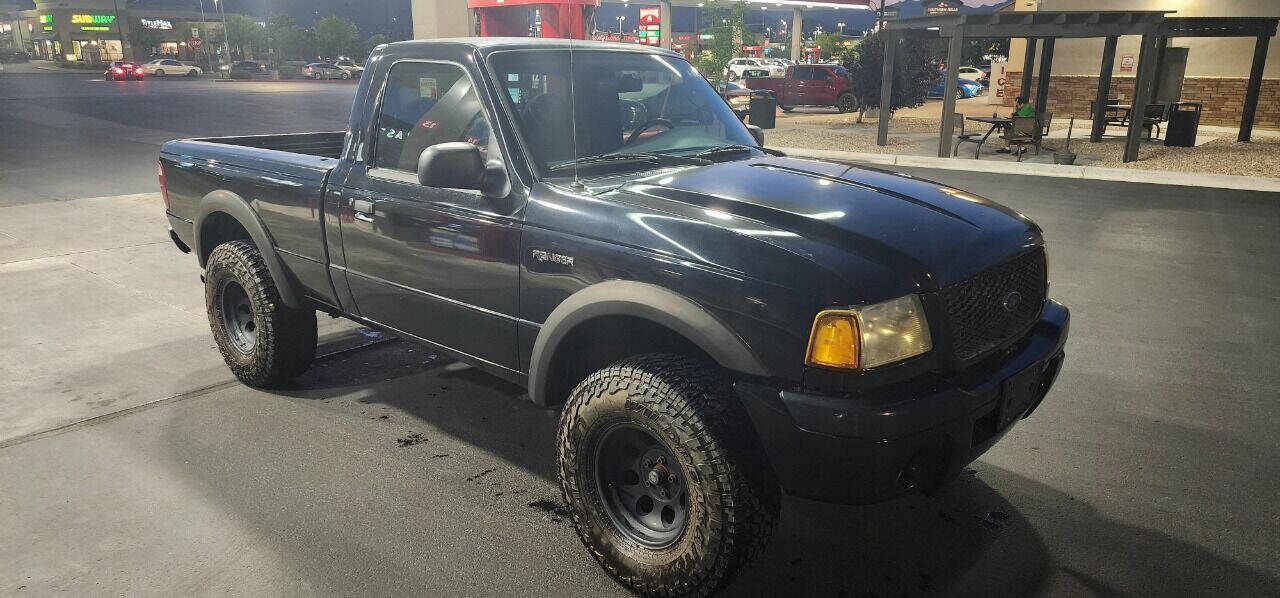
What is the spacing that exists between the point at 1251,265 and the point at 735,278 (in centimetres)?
758

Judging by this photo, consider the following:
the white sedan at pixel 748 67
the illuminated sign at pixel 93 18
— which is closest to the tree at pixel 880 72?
the white sedan at pixel 748 67

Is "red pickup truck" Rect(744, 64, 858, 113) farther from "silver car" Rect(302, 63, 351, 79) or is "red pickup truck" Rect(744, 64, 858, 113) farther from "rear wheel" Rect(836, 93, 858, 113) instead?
"silver car" Rect(302, 63, 351, 79)

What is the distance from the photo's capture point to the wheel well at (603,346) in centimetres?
297

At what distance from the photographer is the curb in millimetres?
13047

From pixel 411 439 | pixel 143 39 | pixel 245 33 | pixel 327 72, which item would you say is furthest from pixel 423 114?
pixel 143 39

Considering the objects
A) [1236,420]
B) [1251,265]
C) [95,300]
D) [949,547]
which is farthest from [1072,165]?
[95,300]

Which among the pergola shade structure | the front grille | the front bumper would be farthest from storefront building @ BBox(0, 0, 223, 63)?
the front bumper

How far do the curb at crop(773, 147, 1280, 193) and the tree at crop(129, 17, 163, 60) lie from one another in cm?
10024

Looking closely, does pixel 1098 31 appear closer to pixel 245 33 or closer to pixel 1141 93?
pixel 1141 93

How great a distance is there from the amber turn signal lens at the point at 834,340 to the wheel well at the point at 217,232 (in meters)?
3.69

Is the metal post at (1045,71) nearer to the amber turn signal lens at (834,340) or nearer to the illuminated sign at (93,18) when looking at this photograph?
the amber turn signal lens at (834,340)

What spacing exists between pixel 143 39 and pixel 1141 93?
10471 cm

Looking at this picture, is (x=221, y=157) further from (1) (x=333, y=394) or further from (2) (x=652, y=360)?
(2) (x=652, y=360)

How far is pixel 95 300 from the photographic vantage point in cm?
654
